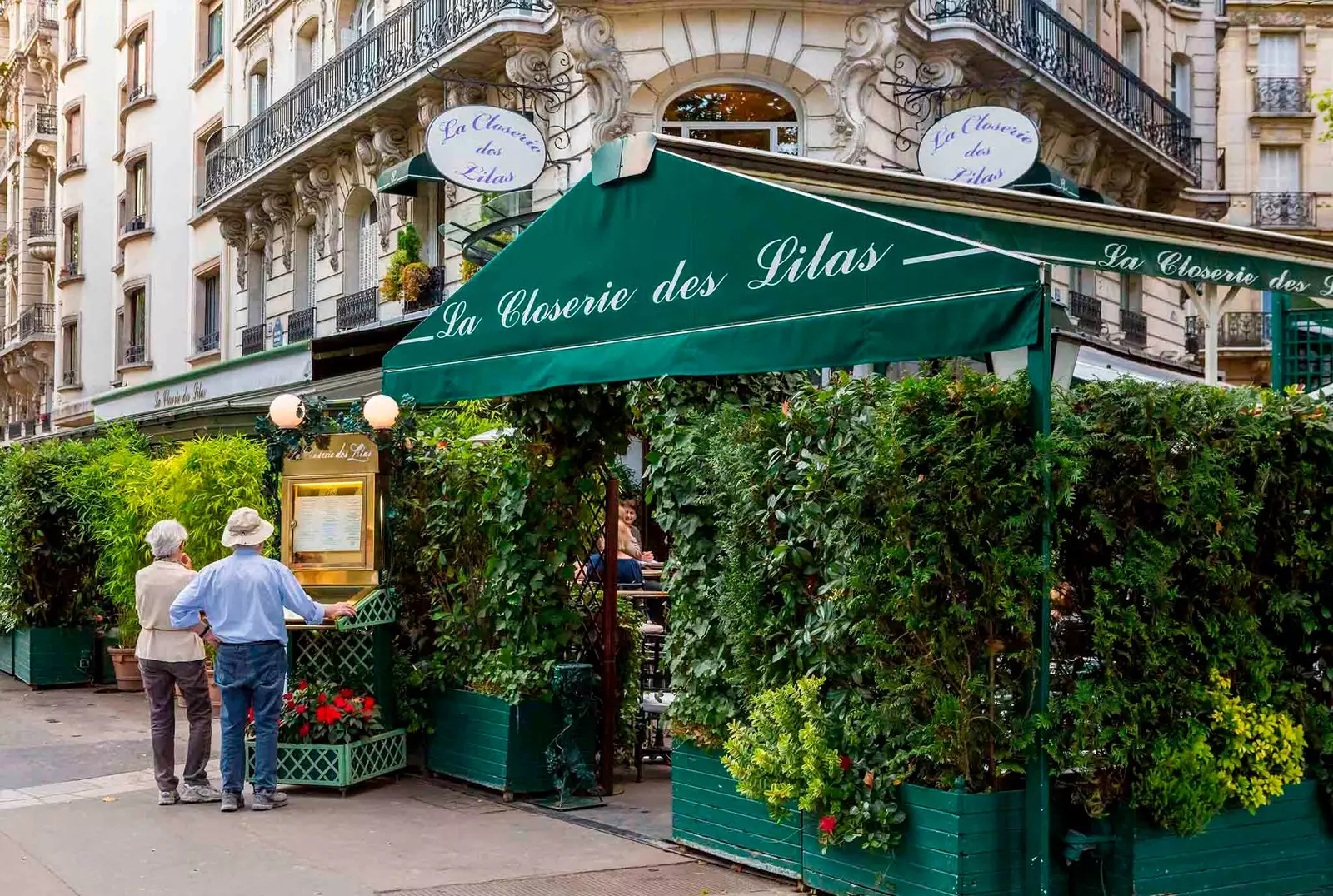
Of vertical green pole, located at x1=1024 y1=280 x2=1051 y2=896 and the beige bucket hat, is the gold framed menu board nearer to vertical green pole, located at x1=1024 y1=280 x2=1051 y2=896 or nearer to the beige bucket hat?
the beige bucket hat

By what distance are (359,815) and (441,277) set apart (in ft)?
41.9

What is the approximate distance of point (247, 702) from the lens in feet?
28.7

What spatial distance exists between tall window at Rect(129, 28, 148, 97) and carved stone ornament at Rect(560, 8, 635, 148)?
61.7 ft

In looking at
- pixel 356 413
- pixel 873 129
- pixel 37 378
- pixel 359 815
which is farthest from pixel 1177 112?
pixel 37 378

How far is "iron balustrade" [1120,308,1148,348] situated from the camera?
23656mm

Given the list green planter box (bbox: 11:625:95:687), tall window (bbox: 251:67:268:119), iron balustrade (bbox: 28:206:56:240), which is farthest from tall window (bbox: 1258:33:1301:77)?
green planter box (bbox: 11:625:95:687)

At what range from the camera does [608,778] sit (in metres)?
9.07

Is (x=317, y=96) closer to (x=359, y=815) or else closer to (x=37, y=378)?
(x=359, y=815)

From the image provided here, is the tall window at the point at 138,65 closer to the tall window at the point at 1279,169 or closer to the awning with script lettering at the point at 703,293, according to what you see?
the awning with script lettering at the point at 703,293

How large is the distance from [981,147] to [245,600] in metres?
10.3

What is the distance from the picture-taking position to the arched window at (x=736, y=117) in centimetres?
1741

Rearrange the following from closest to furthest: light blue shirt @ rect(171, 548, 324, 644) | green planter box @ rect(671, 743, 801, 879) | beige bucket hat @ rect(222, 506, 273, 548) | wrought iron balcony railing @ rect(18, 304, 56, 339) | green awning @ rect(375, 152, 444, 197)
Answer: green planter box @ rect(671, 743, 801, 879) → light blue shirt @ rect(171, 548, 324, 644) → beige bucket hat @ rect(222, 506, 273, 548) → green awning @ rect(375, 152, 444, 197) → wrought iron balcony railing @ rect(18, 304, 56, 339)

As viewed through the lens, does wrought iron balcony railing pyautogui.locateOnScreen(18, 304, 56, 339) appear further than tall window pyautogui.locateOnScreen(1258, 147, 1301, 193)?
No

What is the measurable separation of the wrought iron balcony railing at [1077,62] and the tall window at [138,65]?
67.6 feet
